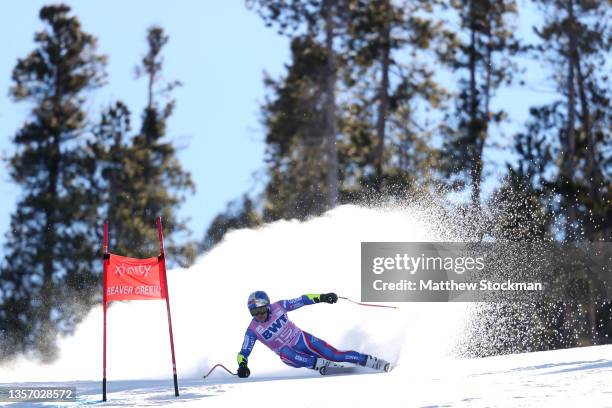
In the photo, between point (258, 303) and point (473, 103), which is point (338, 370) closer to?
point (258, 303)

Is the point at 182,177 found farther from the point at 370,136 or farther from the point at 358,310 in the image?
the point at 358,310

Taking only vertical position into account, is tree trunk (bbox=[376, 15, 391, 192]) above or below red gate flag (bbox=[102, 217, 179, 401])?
above

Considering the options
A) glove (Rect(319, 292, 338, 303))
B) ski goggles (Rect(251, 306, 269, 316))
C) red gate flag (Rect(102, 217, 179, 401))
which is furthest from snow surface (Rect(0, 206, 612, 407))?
red gate flag (Rect(102, 217, 179, 401))

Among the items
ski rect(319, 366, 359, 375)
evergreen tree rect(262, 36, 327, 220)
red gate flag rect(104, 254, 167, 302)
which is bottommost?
ski rect(319, 366, 359, 375)

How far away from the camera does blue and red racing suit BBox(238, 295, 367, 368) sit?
1442cm

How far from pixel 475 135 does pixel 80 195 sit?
14.1 m

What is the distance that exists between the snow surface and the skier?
264mm

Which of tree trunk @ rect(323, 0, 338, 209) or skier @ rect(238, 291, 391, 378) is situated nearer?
skier @ rect(238, 291, 391, 378)

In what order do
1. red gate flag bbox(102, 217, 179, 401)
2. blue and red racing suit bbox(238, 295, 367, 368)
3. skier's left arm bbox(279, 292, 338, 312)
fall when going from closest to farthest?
1. red gate flag bbox(102, 217, 179, 401)
2. skier's left arm bbox(279, 292, 338, 312)
3. blue and red racing suit bbox(238, 295, 367, 368)

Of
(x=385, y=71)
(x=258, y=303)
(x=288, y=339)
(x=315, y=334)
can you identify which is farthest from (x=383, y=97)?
(x=258, y=303)

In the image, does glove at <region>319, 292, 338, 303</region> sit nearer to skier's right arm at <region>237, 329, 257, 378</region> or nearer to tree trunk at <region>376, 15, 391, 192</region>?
skier's right arm at <region>237, 329, 257, 378</region>

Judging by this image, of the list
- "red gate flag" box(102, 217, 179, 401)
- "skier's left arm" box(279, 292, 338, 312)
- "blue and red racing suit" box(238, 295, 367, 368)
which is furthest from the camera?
"blue and red racing suit" box(238, 295, 367, 368)

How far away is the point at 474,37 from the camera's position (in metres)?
36.2

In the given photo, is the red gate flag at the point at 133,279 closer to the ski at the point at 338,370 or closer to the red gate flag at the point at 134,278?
the red gate flag at the point at 134,278
